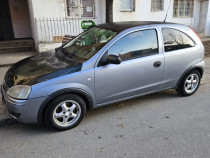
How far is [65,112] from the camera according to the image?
3102 mm

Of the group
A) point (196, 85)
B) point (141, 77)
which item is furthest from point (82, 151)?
point (196, 85)

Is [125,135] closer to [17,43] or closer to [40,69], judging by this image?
[40,69]

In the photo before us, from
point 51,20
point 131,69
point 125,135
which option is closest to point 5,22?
point 51,20

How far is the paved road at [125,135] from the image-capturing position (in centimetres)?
269

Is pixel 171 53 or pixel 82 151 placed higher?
pixel 171 53

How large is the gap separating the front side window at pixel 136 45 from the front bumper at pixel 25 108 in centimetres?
140

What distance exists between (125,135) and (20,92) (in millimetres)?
1681

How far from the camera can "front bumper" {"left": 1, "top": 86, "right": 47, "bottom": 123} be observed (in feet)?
9.10

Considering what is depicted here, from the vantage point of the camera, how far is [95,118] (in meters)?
3.57

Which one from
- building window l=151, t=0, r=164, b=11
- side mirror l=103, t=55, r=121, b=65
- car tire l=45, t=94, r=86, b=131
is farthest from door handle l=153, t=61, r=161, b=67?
building window l=151, t=0, r=164, b=11

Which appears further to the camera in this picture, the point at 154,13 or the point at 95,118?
the point at 154,13

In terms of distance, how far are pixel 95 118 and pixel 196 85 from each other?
2499 millimetres

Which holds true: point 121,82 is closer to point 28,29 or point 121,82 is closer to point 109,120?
point 109,120

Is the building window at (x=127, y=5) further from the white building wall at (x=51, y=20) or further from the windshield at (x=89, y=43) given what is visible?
the windshield at (x=89, y=43)
